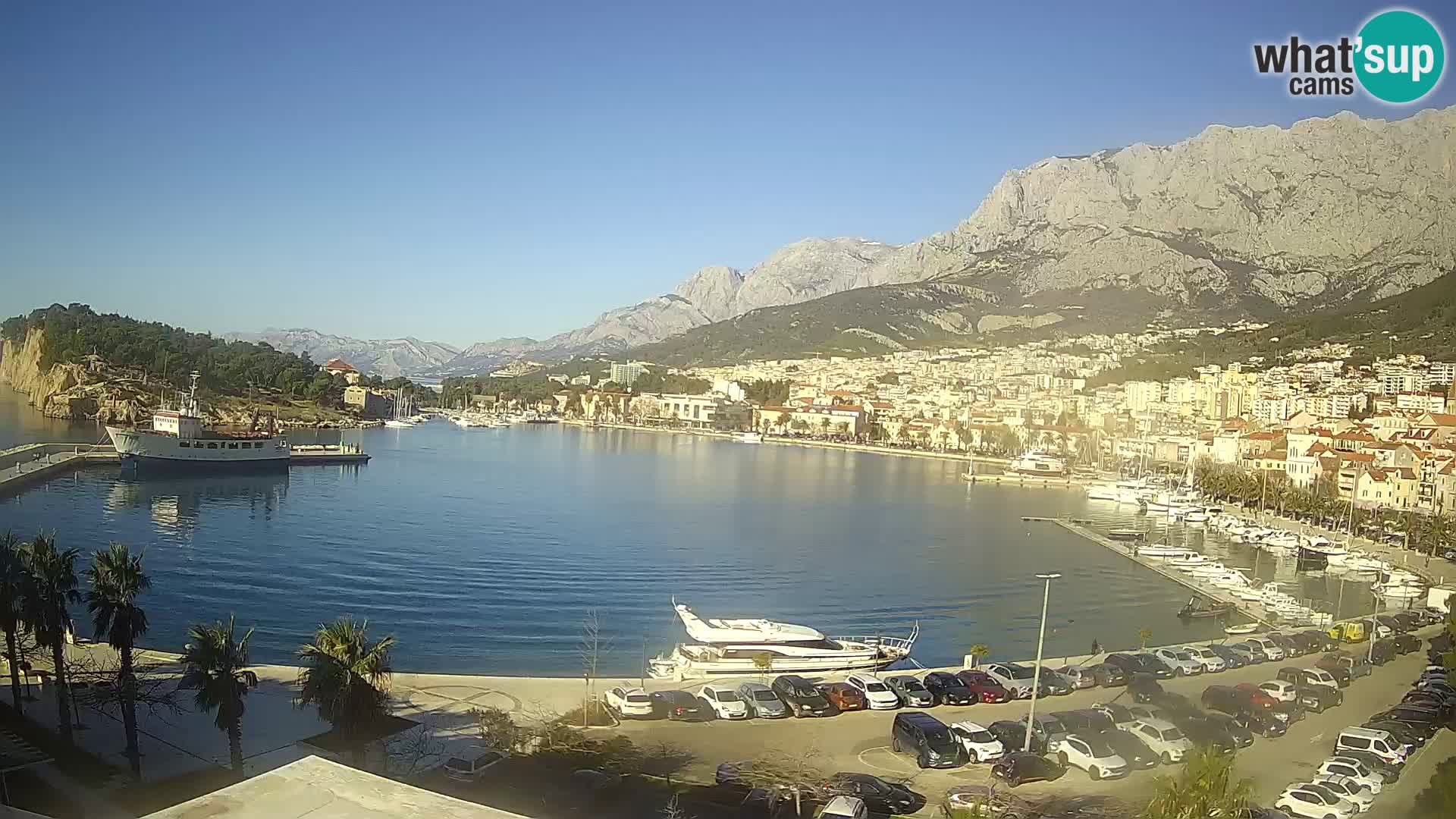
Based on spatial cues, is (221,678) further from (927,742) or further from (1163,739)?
(1163,739)

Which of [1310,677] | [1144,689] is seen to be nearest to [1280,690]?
[1310,677]

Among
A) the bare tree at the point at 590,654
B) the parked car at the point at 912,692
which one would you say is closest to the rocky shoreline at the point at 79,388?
the bare tree at the point at 590,654

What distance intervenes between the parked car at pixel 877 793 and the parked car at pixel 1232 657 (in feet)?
11.8

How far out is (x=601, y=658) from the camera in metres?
7.56

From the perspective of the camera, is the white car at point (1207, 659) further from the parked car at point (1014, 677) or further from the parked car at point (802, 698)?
the parked car at point (802, 698)

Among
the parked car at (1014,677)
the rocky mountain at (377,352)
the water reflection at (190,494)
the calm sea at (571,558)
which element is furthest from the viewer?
the rocky mountain at (377,352)

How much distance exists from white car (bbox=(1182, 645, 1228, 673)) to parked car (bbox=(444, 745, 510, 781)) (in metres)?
4.83

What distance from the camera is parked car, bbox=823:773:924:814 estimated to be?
4.21 metres

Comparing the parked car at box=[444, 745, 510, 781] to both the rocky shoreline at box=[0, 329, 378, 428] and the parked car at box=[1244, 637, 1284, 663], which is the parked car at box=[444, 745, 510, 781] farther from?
the rocky shoreline at box=[0, 329, 378, 428]

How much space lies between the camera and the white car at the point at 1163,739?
15.9 ft

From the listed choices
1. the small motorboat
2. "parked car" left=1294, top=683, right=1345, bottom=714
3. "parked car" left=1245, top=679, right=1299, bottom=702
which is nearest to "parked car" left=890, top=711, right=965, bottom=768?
"parked car" left=1245, top=679, right=1299, bottom=702

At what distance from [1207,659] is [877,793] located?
3745mm

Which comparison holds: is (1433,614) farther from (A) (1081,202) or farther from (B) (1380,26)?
(A) (1081,202)

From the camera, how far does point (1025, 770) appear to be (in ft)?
15.1
